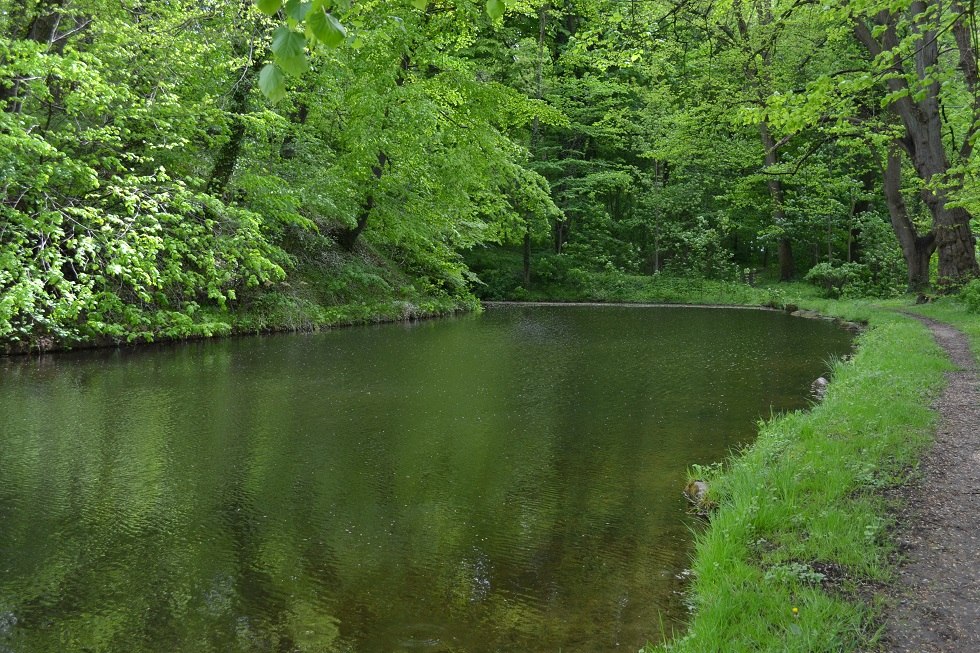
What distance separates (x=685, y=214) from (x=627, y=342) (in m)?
18.4

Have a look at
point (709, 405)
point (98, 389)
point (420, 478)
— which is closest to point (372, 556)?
point (420, 478)

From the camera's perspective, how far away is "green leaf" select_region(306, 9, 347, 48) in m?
1.61

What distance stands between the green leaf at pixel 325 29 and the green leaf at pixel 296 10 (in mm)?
22

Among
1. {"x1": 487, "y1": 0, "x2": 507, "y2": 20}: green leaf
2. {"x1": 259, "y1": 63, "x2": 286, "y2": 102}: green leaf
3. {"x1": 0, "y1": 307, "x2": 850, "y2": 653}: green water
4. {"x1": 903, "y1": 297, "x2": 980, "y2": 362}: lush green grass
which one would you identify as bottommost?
{"x1": 0, "y1": 307, "x2": 850, "y2": 653}: green water

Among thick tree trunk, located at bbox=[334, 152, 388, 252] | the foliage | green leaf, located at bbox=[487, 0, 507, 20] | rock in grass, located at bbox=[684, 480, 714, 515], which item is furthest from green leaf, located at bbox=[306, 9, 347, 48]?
thick tree trunk, located at bbox=[334, 152, 388, 252]

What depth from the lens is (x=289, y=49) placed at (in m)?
1.61

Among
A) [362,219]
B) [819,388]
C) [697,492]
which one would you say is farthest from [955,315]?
[362,219]

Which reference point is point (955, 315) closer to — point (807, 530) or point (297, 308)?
point (807, 530)

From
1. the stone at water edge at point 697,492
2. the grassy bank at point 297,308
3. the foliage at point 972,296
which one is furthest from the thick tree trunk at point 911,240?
the stone at water edge at point 697,492

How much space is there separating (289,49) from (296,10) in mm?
80

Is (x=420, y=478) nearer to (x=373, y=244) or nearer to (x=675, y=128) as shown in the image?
(x=373, y=244)

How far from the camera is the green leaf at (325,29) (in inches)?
63.6

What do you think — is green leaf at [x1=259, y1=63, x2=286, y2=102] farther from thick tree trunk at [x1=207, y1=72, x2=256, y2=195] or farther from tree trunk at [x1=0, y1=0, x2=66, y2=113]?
thick tree trunk at [x1=207, y1=72, x2=256, y2=195]

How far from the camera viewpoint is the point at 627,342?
14.8 meters
